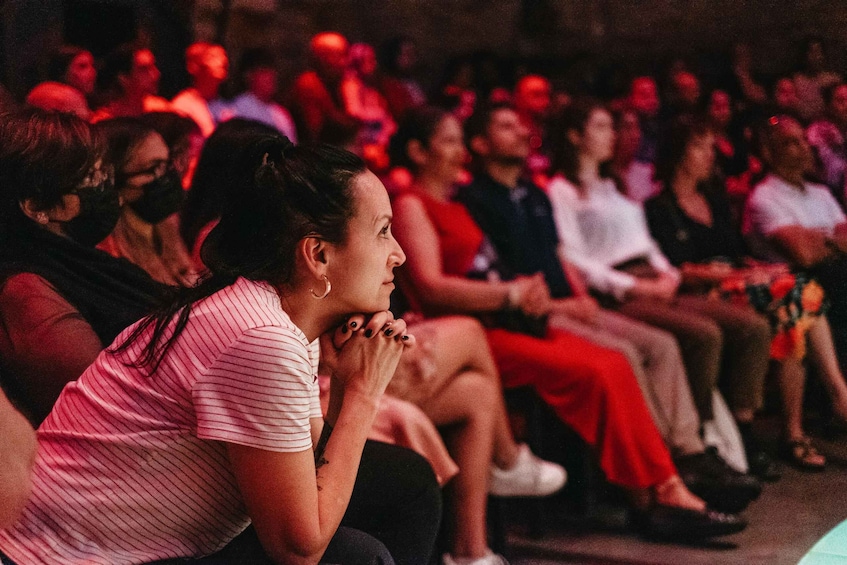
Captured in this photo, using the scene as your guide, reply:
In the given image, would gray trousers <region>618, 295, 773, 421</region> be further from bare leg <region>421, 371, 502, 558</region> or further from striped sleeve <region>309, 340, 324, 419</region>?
striped sleeve <region>309, 340, 324, 419</region>

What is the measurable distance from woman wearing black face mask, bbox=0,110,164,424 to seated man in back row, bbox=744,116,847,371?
172cm

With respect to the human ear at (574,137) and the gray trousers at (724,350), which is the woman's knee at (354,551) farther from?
the human ear at (574,137)

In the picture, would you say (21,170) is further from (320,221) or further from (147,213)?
(320,221)

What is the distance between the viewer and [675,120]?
3029 mm

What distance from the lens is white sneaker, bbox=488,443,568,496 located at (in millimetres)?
2072

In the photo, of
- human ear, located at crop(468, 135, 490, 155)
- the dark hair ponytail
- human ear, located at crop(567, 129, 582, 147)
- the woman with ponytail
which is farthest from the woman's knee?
human ear, located at crop(567, 129, 582, 147)

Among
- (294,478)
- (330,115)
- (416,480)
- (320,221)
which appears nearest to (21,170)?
(320,221)

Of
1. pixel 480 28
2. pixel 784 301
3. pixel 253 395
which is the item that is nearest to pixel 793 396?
pixel 784 301

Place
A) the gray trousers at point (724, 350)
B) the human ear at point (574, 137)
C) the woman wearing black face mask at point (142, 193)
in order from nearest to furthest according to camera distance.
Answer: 1. the woman wearing black face mask at point (142, 193)
2. the gray trousers at point (724, 350)
3. the human ear at point (574, 137)

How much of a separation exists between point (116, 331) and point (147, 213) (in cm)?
34

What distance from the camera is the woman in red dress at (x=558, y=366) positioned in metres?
2.20

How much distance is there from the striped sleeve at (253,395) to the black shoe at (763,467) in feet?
5.78

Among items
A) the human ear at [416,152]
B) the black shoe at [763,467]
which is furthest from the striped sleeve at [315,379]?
the black shoe at [763,467]

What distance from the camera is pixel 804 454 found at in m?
Result: 2.25
